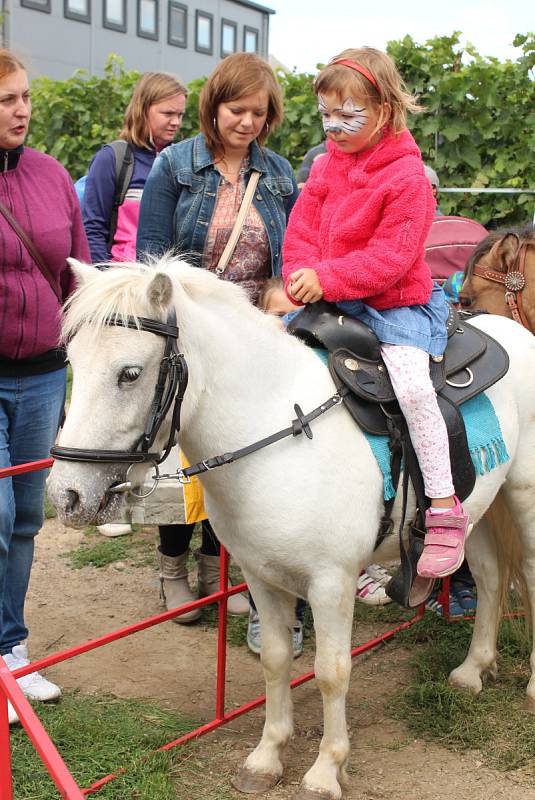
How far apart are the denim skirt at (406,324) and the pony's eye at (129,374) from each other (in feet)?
3.06

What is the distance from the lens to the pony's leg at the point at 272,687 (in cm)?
294

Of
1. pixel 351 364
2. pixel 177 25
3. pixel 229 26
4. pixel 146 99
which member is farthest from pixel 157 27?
pixel 351 364

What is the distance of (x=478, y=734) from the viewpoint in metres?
3.29

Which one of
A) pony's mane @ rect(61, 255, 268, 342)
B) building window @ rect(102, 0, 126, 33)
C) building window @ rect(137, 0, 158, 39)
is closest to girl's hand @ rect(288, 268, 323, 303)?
pony's mane @ rect(61, 255, 268, 342)

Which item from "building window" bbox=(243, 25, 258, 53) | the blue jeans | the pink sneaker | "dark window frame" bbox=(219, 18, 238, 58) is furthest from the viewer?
"building window" bbox=(243, 25, 258, 53)

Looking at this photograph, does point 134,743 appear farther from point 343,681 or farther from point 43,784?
point 343,681

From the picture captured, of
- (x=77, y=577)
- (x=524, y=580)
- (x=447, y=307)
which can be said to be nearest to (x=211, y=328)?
(x=447, y=307)

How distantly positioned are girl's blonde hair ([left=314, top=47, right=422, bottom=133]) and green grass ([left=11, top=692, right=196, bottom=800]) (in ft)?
7.70

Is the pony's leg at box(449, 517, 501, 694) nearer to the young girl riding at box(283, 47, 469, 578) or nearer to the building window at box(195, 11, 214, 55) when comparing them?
the young girl riding at box(283, 47, 469, 578)

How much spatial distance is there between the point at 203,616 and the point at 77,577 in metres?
0.96

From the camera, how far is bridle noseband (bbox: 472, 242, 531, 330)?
12.3 feet

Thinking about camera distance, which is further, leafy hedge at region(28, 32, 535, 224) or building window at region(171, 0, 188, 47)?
building window at region(171, 0, 188, 47)

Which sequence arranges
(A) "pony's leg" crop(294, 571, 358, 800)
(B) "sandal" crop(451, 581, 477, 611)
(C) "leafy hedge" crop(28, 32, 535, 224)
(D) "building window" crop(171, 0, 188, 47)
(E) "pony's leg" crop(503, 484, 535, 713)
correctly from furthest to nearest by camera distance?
(D) "building window" crop(171, 0, 188, 47) < (C) "leafy hedge" crop(28, 32, 535, 224) < (B) "sandal" crop(451, 581, 477, 611) < (E) "pony's leg" crop(503, 484, 535, 713) < (A) "pony's leg" crop(294, 571, 358, 800)

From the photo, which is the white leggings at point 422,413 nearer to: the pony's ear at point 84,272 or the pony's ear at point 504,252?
the pony's ear at point 84,272
